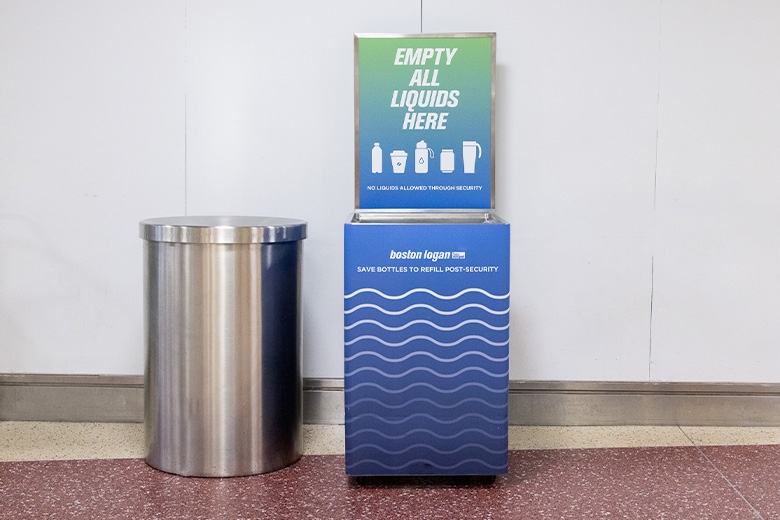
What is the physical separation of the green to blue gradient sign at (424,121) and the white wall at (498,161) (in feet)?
0.93

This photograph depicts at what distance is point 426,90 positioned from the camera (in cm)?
254

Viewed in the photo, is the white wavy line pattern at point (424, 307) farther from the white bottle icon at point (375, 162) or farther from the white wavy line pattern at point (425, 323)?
the white bottle icon at point (375, 162)

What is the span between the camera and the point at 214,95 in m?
2.82

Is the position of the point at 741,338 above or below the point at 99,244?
below

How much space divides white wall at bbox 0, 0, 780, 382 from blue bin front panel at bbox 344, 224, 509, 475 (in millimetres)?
654

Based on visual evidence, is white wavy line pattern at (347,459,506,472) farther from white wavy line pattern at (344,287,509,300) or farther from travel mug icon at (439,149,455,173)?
travel mug icon at (439,149,455,173)

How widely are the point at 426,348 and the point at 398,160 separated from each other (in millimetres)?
667

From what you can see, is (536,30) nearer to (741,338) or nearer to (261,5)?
(261,5)

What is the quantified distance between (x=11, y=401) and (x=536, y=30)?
7.85 feet

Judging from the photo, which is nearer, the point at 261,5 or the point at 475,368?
the point at 475,368

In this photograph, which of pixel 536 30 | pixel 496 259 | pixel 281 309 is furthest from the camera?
pixel 536 30

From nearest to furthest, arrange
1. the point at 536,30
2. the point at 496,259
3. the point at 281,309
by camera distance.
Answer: the point at 496,259 < the point at 281,309 < the point at 536,30

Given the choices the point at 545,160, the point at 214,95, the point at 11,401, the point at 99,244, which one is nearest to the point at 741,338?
the point at 545,160

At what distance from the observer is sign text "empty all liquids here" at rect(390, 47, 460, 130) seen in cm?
253
